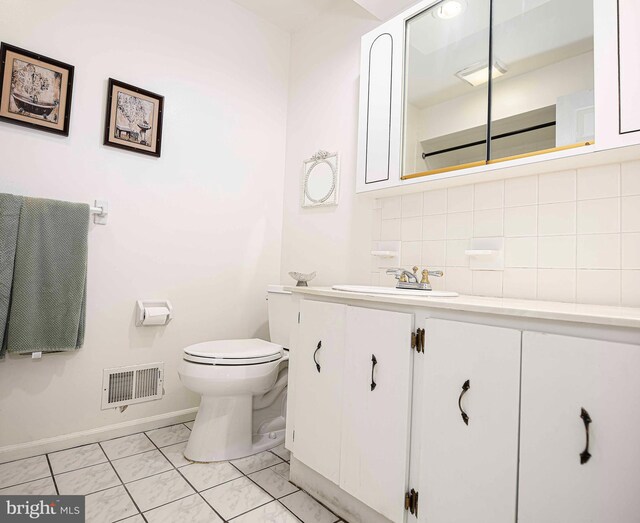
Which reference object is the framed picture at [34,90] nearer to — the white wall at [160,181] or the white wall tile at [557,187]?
the white wall at [160,181]

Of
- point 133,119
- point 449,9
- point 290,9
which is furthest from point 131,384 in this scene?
point 290,9

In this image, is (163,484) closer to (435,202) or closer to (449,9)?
(435,202)

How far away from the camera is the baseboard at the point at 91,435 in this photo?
161 cm

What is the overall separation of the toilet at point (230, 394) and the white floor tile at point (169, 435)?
7.7 inches

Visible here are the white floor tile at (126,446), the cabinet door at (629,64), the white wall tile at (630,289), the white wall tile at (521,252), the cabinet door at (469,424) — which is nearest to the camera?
the cabinet door at (469,424)

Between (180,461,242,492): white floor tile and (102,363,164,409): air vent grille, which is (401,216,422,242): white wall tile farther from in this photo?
(102,363,164,409): air vent grille

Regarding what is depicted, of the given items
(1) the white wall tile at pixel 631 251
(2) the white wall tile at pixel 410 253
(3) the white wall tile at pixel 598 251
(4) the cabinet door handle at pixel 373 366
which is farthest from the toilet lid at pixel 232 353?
(1) the white wall tile at pixel 631 251

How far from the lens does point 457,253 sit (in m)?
1.61

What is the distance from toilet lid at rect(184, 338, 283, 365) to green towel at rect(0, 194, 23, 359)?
73cm

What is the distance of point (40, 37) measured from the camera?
1669 mm

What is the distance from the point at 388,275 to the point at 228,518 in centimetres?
121

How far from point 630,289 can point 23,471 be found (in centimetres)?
238

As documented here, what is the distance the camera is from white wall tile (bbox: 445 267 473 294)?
1.56 metres

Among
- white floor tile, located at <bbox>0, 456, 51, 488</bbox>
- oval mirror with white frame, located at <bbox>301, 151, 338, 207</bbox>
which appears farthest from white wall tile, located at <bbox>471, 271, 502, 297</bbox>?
white floor tile, located at <bbox>0, 456, 51, 488</bbox>
